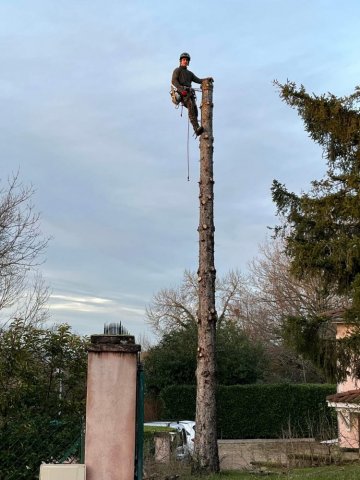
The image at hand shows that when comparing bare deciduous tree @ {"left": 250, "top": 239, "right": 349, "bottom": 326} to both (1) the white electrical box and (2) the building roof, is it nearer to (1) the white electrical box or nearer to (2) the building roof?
(2) the building roof

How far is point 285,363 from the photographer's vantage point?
40.4m

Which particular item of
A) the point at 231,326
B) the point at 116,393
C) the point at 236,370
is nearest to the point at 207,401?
the point at 116,393

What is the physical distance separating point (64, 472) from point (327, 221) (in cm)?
706

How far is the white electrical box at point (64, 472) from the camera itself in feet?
18.4

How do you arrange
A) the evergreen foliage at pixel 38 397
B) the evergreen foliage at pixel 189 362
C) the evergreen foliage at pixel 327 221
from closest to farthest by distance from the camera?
the evergreen foliage at pixel 38 397, the evergreen foliage at pixel 327 221, the evergreen foliage at pixel 189 362

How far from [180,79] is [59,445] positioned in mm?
8317

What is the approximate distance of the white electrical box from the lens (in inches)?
221

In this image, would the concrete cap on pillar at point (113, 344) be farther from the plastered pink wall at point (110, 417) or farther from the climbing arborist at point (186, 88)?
the climbing arborist at point (186, 88)

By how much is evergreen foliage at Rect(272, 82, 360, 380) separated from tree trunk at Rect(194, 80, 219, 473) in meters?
1.47

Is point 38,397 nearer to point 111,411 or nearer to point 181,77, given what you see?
point 111,411

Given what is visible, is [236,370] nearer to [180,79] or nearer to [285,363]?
[285,363]

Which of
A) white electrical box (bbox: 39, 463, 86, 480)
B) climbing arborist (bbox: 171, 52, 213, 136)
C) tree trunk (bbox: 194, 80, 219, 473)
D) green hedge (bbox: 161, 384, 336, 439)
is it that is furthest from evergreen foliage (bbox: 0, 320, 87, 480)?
green hedge (bbox: 161, 384, 336, 439)

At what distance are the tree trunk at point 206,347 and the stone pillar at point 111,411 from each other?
5.74m

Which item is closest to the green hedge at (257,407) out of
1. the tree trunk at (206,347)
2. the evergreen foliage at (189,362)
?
the evergreen foliage at (189,362)
